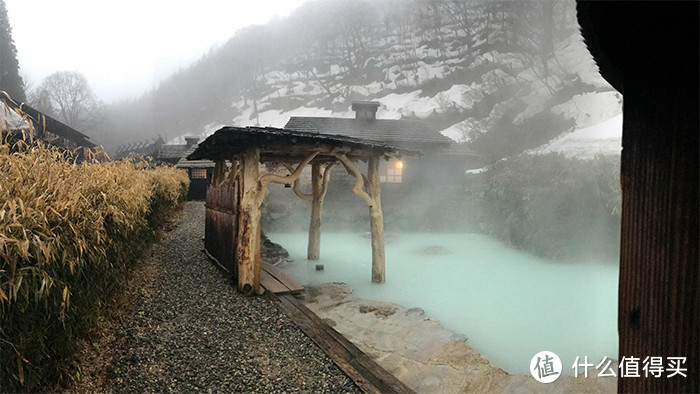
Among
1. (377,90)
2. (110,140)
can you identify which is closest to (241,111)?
(110,140)

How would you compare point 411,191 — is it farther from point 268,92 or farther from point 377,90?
point 268,92

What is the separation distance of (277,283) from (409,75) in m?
57.7

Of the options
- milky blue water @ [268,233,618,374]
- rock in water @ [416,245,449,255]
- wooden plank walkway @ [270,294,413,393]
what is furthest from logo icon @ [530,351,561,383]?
rock in water @ [416,245,449,255]

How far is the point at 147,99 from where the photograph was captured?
85375 millimetres

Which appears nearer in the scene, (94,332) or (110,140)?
(94,332)

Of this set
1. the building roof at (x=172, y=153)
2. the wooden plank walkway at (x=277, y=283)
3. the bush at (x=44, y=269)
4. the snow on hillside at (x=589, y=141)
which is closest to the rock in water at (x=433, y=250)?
the wooden plank walkway at (x=277, y=283)

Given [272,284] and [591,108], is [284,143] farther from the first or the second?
[591,108]

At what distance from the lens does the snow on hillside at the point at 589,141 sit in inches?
793

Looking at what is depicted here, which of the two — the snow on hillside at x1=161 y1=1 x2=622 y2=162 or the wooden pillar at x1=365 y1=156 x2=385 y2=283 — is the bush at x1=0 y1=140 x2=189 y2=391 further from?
the snow on hillside at x1=161 y1=1 x2=622 y2=162

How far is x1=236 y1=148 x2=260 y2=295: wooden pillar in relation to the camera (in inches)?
225

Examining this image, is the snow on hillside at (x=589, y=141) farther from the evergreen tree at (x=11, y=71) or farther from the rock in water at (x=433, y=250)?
the evergreen tree at (x=11, y=71)

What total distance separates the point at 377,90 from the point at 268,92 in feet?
97.2

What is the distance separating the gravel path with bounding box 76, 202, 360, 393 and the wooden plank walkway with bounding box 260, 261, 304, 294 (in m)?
0.64

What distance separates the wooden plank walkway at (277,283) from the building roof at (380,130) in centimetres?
1300
